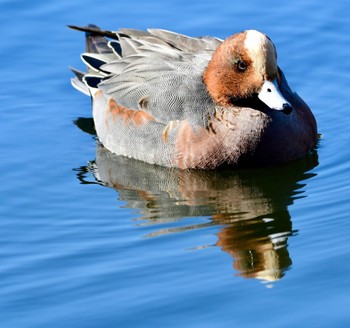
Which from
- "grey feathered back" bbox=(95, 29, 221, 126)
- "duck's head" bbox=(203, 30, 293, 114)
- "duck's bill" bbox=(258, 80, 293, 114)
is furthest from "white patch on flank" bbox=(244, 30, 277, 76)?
"grey feathered back" bbox=(95, 29, 221, 126)

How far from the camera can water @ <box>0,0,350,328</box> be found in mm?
8047

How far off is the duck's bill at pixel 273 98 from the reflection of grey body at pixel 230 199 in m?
0.80

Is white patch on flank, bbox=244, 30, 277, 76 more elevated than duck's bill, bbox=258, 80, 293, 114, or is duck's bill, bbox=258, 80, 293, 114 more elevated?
white patch on flank, bbox=244, 30, 277, 76

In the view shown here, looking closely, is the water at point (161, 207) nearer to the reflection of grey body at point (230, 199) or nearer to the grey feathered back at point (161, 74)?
the reflection of grey body at point (230, 199)

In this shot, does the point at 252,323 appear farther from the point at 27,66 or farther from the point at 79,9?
the point at 79,9

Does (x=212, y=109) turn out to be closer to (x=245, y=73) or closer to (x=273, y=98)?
(x=245, y=73)

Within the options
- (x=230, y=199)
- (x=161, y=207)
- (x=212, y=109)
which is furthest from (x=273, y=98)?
(x=161, y=207)

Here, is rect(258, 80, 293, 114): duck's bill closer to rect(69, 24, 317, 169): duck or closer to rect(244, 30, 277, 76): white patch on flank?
rect(69, 24, 317, 169): duck

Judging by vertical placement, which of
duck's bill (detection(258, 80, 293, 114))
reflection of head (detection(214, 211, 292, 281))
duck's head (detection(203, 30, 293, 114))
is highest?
duck's head (detection(203, 30, 293, 114))

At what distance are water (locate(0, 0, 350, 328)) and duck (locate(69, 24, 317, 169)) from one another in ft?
0.58

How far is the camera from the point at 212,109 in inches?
418

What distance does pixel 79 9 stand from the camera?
13742mm

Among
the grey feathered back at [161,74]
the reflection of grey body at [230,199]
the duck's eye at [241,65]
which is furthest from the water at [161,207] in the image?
the duck's eye at [241,65]

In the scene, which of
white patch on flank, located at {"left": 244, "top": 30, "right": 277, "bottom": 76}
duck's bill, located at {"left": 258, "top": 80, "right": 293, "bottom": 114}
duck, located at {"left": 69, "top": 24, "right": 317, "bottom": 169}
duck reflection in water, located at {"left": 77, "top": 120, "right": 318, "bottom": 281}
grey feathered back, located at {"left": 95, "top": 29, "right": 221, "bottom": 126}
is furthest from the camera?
grey feathered back, located at {"left": 95, "top": 29, "right": 221, "bottom": 126}
